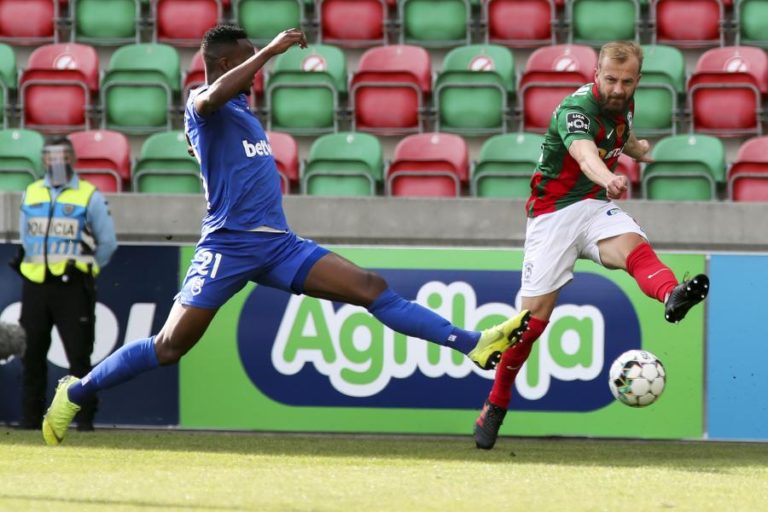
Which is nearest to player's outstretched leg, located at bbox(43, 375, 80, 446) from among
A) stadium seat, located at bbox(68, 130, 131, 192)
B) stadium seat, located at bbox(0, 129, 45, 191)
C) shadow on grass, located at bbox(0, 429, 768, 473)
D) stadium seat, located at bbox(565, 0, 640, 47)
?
shadow on grass, located at bbox(0, 429, 768, 473)

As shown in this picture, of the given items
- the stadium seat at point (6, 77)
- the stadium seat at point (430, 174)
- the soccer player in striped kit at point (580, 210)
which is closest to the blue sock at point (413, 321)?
the soccer player in striped kit at point (580, 210)

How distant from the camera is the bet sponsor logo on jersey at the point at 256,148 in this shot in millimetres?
6715

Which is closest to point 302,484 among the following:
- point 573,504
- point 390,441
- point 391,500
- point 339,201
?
point 391,500

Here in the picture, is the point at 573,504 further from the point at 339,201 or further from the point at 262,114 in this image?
the point at 262,114

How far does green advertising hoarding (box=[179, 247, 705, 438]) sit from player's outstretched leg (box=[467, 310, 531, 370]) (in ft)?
7.68

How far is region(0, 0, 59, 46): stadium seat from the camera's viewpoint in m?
13.6

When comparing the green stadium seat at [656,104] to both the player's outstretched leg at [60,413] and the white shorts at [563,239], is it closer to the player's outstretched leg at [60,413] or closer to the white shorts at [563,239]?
the white shorts at [563,239]

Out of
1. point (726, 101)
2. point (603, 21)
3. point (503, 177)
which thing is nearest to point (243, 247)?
point (503, 177)

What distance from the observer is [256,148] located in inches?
266

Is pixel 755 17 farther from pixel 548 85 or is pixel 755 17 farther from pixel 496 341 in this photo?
Answer: pixel 496 341

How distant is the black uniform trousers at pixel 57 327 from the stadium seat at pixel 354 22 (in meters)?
5.09

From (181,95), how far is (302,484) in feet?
24.0

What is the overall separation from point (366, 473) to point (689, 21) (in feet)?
25.3

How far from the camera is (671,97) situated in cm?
1207
